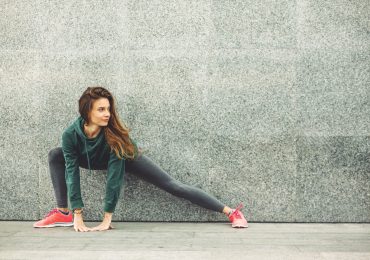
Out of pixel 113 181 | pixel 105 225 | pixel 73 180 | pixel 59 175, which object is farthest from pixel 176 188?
pixel 59 175

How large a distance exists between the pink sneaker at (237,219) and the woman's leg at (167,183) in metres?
0.12

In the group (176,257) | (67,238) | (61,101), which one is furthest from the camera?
(61,101)

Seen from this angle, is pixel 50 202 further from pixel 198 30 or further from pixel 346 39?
pixel 346 39

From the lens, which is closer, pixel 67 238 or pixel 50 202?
pixel 67 238

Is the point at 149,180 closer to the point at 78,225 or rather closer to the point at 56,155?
the point at 78,225

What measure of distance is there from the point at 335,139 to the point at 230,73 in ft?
→ 4.29

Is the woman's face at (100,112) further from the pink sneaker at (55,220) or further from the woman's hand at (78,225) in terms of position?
the pink sneaker at (55,220)

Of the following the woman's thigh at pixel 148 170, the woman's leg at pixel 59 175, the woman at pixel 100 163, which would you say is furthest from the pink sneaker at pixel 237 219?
the woman's leg at pixel 59 175

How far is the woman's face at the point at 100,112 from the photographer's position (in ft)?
15.5

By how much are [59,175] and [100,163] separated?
0.45m

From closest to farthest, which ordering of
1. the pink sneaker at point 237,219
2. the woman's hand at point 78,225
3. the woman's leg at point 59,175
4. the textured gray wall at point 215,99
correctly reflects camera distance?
the woman's hand at point 78,225 → the pink sneaker at point 237,219 → the woman's leg at point 59,175 → the textured gray wall at point 215,99

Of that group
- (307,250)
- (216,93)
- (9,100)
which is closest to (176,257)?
(307,250)

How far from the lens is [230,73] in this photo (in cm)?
527

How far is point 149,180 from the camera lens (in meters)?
5.01
